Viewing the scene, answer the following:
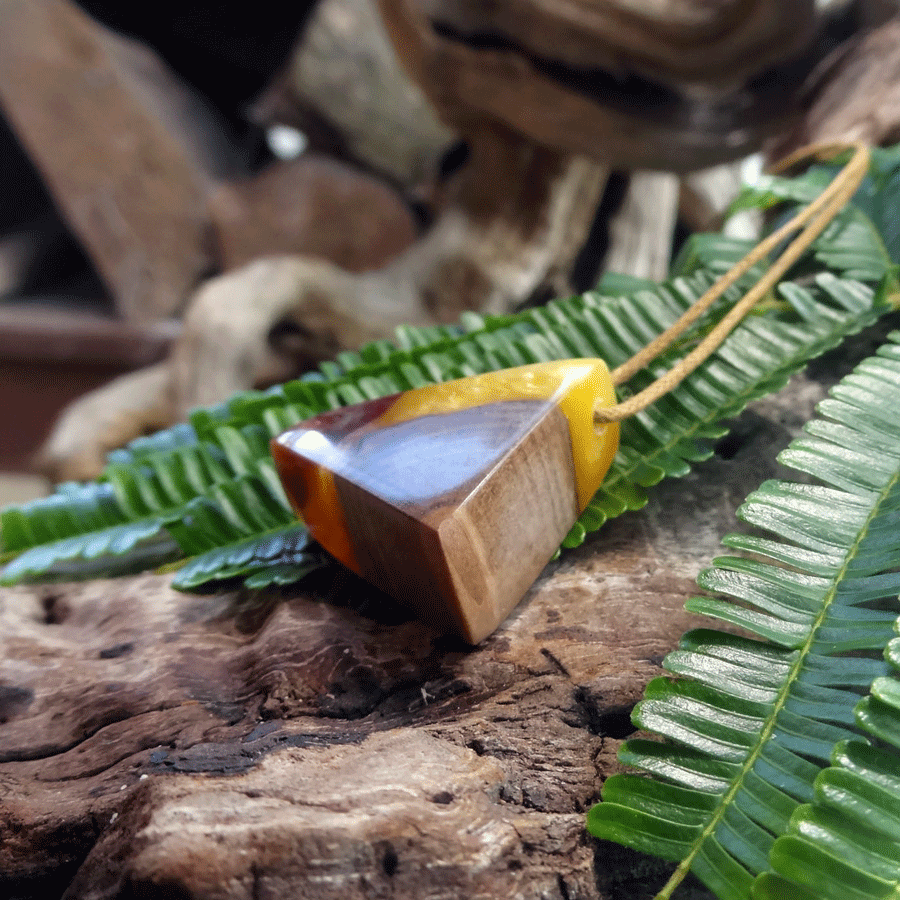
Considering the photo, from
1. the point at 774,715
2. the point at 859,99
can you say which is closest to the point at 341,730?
the point at 774,715

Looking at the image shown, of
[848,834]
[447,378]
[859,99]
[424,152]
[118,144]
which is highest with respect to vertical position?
[118,144]

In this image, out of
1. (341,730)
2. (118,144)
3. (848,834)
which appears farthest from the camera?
(118,144)

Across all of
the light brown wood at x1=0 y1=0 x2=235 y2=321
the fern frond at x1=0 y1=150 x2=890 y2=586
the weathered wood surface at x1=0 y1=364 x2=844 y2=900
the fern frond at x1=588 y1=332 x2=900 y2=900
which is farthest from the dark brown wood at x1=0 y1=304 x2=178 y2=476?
the fern frond at x1=588 y1=332 x2=900 y2=900

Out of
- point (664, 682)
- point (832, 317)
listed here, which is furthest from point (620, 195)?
point (664, 682)

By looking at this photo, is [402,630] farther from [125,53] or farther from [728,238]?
[125,53]

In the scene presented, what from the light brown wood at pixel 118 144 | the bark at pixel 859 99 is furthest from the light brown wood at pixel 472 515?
the light brown wood at pixel 118 144

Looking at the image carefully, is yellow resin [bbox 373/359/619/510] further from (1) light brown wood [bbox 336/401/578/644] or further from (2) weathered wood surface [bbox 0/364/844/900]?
(2) weathered wood surface [bbox 0/364/844/900]

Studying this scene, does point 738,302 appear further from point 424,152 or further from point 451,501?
point 424,152
